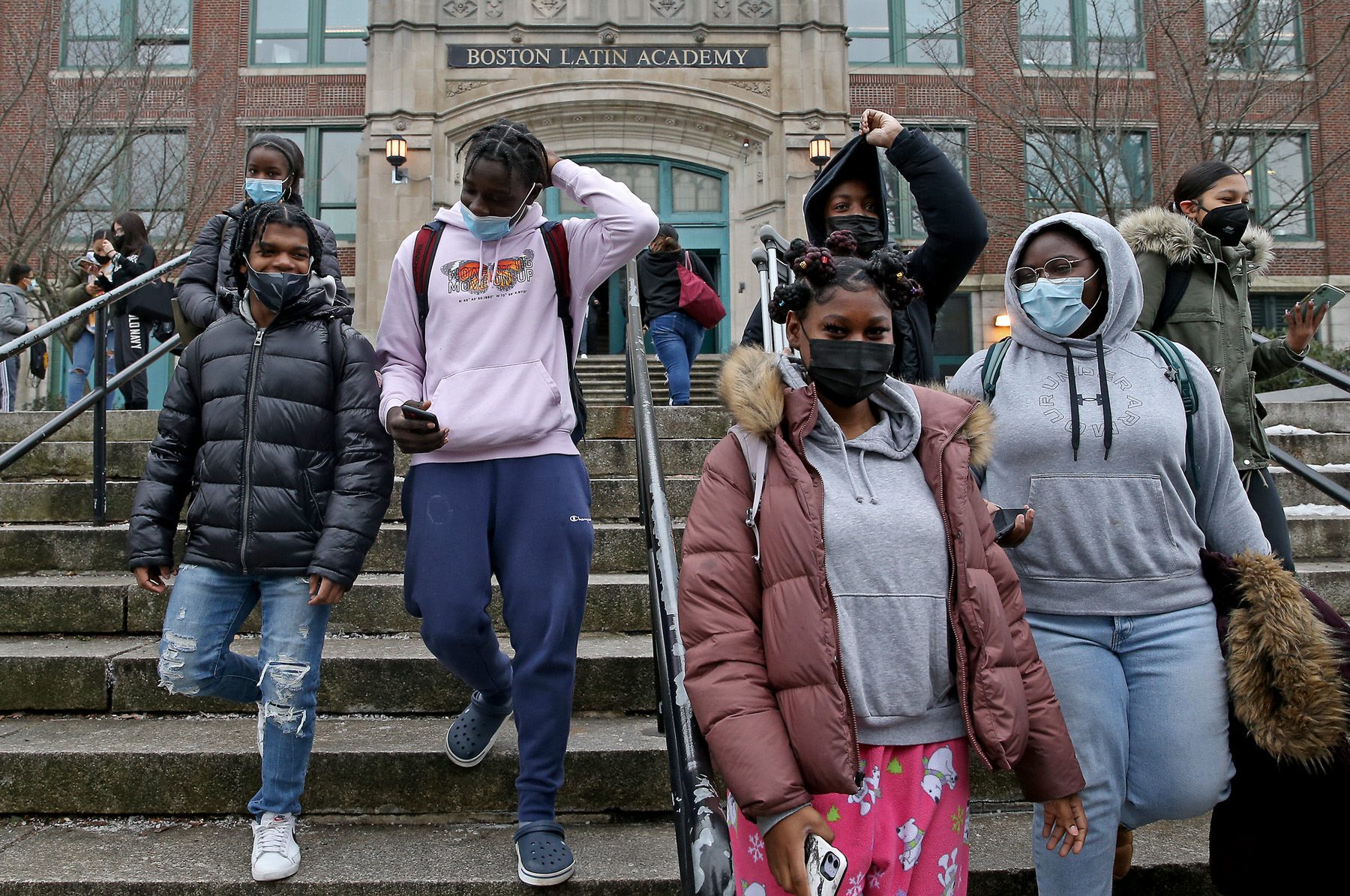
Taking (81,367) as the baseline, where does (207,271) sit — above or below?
below

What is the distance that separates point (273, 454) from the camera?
9.17 ft

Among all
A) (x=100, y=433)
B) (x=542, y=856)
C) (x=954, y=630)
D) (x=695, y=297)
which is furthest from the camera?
(x=695, y=297)

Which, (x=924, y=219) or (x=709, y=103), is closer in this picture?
(x=924, y=219)

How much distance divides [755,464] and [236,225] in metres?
2.72

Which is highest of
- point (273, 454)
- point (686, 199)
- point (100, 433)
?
point (686, 199)

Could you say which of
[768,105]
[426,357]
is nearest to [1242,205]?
[426,357]

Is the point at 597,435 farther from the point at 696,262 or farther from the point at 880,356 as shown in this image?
the point at 880,356

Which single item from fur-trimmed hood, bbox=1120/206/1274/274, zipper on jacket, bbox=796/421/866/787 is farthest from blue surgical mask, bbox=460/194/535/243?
fur-trimmed hood, bbox=1120/206/1274/274

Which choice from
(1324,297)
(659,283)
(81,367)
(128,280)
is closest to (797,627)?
(1324,297)

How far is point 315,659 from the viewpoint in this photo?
2.82 metres

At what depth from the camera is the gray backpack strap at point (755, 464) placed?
6.40 feet

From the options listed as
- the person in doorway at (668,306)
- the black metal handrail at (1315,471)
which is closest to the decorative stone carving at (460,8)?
the person in doorway at (668,306)

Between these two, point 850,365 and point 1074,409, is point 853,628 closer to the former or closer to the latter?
point 850,365

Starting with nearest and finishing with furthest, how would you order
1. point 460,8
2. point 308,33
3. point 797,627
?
1. point 797,627
2. point 460,8
3. point 308,33
